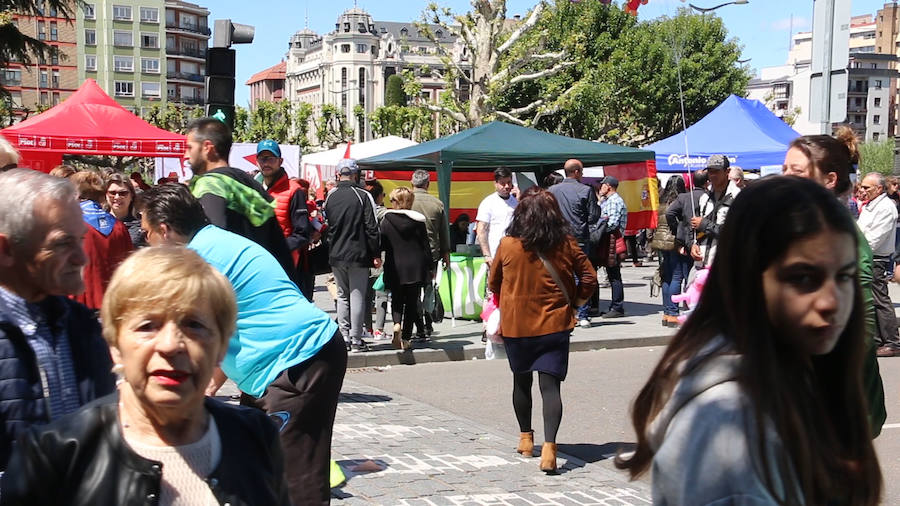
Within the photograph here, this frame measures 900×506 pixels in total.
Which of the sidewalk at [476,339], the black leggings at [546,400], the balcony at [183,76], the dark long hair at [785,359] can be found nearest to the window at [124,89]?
the balcony at [183,76]

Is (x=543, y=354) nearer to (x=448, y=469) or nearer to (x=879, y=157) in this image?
(x=448, y=469)

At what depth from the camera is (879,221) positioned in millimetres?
11461

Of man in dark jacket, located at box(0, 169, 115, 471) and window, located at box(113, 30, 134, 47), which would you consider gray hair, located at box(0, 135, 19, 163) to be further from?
window, located at box(113, 30, 134, 47)

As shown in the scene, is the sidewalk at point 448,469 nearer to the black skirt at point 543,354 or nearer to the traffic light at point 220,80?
the black skirt at point 543,354

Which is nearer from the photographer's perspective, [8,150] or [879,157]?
[8,150]

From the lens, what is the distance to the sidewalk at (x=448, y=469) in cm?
625

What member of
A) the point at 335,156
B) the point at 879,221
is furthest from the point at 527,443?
the point at 335,156

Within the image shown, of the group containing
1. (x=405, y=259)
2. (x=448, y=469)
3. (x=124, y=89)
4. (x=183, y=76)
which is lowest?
(x=448, y=469)

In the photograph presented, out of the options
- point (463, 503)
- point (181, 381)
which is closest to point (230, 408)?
point (181, 381)

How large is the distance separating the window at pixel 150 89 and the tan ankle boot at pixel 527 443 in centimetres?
13590

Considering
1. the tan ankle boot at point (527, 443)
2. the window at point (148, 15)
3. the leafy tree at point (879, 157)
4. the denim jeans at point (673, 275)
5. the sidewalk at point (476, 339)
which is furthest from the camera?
the window at point (148, 15)

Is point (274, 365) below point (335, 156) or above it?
below

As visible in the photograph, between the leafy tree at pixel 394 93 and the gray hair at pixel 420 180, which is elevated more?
the leafy tree at pixel 394 93

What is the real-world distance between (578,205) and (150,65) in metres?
131
